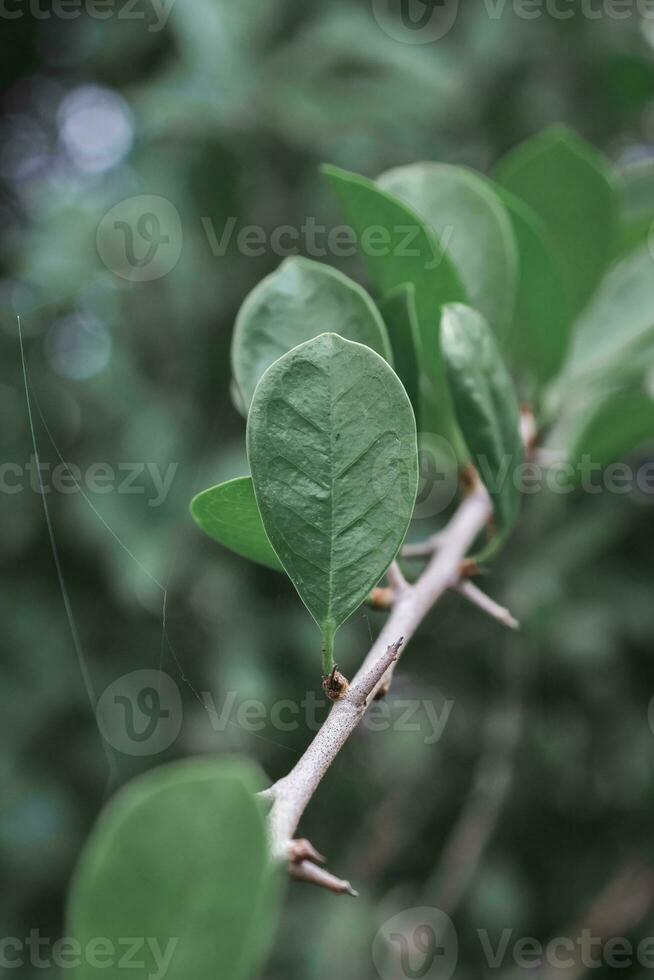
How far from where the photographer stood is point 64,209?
3.78 ft

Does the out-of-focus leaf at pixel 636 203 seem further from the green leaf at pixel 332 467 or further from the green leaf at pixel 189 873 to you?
the green leaf at pixel 189 873

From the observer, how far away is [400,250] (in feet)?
1.62

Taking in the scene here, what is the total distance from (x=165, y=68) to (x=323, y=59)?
20 cm

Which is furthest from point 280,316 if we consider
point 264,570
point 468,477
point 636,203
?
point 264,570

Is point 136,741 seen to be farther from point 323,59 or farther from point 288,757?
point 323,59

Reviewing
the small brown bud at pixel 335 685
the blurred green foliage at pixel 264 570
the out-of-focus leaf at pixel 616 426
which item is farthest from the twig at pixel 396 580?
the blurred green foliage at pixel 264 570

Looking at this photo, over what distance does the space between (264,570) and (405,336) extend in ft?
2.24

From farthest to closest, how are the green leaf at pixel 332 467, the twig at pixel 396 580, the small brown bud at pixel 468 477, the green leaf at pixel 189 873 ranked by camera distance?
the small brown bud at pixel 468 477 → the twig at pixel 396 580 → the green leaf at pixel 332 467 → the green leaf at pixel 189 873

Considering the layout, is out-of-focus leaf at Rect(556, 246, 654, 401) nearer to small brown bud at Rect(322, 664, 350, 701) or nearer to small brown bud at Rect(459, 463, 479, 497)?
small brown bud at Rect(459, 463, 479, 497)

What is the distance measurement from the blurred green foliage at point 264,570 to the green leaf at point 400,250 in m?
0.53

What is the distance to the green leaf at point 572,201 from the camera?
63 centimetres

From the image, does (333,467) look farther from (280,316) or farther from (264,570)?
(264,570)

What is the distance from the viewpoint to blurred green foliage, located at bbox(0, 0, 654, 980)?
1.10m

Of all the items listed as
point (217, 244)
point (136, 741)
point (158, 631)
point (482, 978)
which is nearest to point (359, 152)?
point (217, 244)
